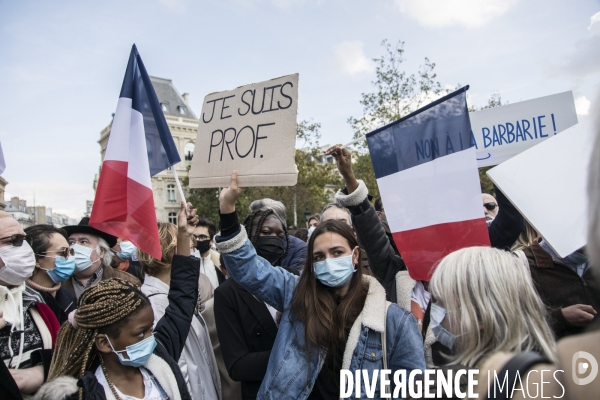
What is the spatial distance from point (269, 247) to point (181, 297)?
71 centimetres

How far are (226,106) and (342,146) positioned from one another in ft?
2.58

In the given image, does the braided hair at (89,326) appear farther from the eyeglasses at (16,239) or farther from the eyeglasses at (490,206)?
the eyeglasses at (490,206)

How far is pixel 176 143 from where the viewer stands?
173 ft

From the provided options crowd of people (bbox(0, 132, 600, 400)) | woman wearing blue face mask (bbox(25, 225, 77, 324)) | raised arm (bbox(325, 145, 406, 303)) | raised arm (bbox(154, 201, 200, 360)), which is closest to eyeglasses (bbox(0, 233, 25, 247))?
crowd of people (bbox(0, 132, 600, 400))

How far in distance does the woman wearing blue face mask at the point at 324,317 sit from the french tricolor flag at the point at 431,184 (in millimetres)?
584

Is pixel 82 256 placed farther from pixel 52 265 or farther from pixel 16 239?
pixel 16 239

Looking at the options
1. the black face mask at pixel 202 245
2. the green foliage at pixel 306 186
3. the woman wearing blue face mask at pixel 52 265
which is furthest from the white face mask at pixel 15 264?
the green foliage at pixel 306 186

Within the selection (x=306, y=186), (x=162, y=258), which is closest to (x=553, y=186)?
(x=162, y=258)

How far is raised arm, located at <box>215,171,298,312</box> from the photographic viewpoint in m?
2.34

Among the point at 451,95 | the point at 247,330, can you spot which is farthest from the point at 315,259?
the point at 451,95

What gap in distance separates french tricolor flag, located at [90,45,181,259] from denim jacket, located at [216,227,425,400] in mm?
857

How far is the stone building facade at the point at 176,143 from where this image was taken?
53781 millimetres

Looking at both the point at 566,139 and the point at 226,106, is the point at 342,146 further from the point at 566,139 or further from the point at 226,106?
the point at 566,139

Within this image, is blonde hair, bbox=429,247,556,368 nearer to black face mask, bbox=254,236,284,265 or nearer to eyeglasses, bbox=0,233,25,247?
black face mask, bbox=254,236,284,265
